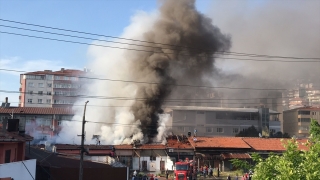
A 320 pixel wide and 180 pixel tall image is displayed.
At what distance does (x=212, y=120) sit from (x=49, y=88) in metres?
41.8

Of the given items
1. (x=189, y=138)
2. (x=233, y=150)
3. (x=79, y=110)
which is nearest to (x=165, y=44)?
(x=189, y=138)

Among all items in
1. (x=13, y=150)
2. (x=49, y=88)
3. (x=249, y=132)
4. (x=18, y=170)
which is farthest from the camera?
(x=49, y=88)

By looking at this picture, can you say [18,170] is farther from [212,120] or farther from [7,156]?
[212,120]

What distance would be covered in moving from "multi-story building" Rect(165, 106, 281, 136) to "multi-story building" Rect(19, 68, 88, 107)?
2987 centimetres

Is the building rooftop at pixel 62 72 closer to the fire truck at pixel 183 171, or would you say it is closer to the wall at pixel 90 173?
the fire truck at pixel 183 171

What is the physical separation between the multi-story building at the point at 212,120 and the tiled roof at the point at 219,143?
68.4 feet

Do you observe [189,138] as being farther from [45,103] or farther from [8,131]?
[45,103]

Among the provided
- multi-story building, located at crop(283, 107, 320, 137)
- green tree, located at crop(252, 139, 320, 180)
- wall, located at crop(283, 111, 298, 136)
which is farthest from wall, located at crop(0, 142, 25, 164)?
wall, located at crop(283, 111, 298, 136)

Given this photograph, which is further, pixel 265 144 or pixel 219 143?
pixel 265 144

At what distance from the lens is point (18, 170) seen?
18719 mm

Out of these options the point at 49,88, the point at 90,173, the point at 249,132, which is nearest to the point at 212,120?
the point at 249,132

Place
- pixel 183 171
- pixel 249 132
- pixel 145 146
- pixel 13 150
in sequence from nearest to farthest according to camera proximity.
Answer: pixel 13 150, pixel 183 171, pixel 145 146, pixel 249 132

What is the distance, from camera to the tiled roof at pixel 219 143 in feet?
147

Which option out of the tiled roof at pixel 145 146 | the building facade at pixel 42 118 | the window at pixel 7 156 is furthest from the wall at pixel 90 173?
the building facade at pixel 42 118
